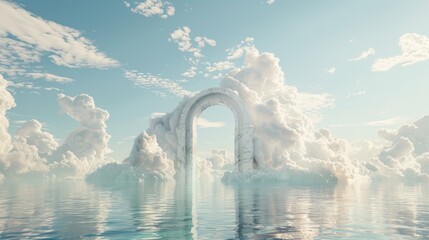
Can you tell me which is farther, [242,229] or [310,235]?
[242,229]

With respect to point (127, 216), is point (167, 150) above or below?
above

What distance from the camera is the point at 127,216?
15539mm

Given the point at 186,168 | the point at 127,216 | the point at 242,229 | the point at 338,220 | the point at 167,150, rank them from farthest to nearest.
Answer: the point at 167,150 < the point at 186,168 < the point at 127,216 < the point at 338,220 < the point at 242,229


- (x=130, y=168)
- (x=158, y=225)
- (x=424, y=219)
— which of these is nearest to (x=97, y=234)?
(x=158, y=225)

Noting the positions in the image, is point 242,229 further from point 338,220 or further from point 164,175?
point 164,175

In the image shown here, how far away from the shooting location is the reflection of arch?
64750 mm

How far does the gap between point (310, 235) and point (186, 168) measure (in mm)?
56895

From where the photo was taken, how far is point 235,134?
67188 millimetres

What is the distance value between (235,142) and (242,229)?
181ft

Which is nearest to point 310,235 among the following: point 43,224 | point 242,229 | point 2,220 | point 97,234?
point 242,229

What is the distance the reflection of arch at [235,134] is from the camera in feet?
212

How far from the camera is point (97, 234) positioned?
11016 millimetres

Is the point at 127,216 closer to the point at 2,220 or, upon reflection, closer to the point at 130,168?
the point at 2,220

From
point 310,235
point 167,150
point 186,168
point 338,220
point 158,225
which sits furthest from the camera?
point 167,150
